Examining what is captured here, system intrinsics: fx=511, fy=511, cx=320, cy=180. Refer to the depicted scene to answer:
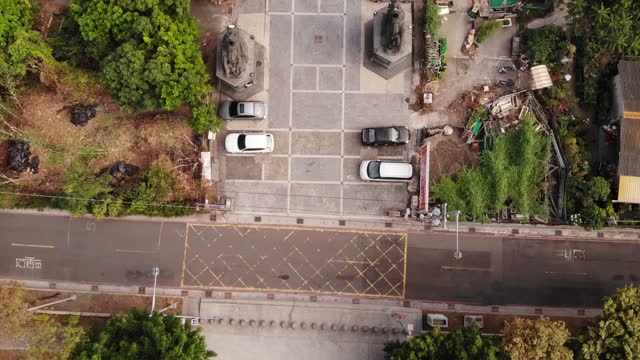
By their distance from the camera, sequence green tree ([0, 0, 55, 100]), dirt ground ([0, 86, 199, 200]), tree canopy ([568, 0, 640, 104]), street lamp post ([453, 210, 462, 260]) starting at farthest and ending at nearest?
dirt ground ([0, 86, 199, 200]), street lamp post ([453, 210, 462, 260]), tree canopy ([568, 0, 640, 104]), green tree ([0, 0, 55, 100])

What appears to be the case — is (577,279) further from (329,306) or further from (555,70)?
(329,306)

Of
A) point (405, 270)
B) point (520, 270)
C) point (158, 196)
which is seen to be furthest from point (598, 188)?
point (158, 196)

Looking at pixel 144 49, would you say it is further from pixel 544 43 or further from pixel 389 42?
pixel 544 43

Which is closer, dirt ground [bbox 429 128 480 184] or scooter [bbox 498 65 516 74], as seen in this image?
dirt ground [bbox 429 128 480 184]

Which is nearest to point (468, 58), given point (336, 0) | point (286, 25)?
point (336, 0)

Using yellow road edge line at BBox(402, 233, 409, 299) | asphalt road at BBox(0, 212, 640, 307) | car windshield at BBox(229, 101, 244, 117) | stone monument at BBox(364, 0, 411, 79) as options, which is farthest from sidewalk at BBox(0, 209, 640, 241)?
stone monument at BBox(364, 0, 411, 79)

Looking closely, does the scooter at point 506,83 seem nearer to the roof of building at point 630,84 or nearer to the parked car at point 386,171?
the roof of building at point 630,84

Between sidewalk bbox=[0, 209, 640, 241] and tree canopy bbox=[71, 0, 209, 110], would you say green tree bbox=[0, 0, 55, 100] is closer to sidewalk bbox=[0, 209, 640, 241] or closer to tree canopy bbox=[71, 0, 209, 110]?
tree canopy bbox=[71, 0, 209, 110]
